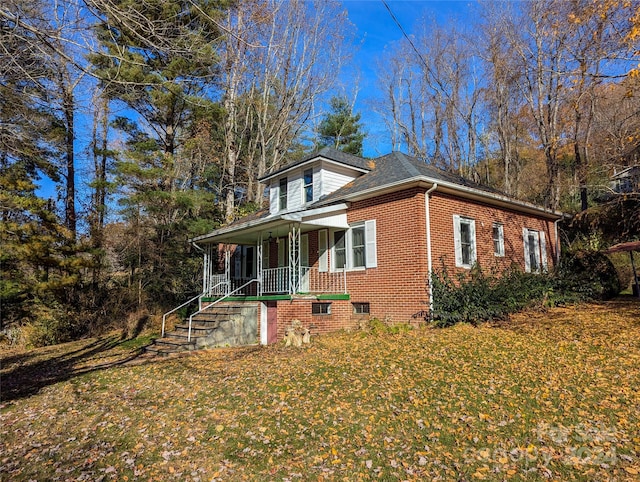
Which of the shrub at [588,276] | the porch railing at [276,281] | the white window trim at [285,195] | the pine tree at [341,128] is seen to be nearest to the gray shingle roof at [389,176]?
the white window trim at [285,195]

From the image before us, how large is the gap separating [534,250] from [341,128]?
18483 millimetres

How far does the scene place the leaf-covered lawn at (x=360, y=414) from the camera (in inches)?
160

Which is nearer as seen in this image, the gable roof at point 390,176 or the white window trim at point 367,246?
the gable roof at point 390,176

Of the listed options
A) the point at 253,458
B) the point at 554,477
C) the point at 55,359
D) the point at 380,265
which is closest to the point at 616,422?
the point at 554,477

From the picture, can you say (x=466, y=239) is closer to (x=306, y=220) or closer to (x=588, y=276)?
(x=588, y=276)

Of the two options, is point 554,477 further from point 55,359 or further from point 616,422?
point 55,359

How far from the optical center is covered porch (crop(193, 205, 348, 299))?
11930 mm

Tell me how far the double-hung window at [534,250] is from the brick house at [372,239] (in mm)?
40

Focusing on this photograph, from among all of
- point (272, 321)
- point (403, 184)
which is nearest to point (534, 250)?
point (403, 184)

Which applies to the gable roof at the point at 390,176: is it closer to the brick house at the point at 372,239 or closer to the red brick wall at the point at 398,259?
the brick house at the point at 372,239

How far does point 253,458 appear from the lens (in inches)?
170

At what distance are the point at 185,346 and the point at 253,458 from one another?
687 cm

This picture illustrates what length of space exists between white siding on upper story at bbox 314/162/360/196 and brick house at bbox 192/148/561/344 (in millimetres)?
36

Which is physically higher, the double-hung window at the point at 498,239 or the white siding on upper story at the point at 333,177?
the white siding on upper story at the point at 333,177
